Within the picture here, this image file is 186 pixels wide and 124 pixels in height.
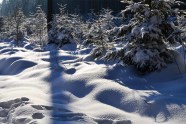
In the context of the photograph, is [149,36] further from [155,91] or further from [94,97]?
[94,97]

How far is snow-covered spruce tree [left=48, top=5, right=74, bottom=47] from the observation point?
55.6ft

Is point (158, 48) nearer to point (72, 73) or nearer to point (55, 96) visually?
point (72, 73)

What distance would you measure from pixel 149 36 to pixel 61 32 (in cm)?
1068

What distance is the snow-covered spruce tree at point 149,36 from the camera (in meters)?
6.96

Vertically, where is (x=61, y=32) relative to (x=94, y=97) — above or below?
below

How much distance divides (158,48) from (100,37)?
3.47 meters

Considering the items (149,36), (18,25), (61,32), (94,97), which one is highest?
(149,36)

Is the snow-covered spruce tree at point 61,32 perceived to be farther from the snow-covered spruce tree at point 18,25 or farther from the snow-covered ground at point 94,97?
the snow-covered ground at point 94,97

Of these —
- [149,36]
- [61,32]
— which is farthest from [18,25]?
[149,36]

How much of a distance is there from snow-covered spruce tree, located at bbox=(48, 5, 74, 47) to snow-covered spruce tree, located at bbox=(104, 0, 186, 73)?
9.48 m

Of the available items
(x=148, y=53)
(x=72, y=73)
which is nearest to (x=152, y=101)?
(x=148, y=53)

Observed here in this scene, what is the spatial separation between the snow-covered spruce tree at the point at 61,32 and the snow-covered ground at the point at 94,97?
857 cm

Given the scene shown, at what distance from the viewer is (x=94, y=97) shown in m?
5.80

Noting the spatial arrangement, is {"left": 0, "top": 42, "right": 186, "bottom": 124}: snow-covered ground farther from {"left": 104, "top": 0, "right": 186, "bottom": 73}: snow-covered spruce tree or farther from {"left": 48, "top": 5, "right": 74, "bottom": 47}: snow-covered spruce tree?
{"left": 48, "top": 5, "right": 74, "bottom": 47}: snow-covered spruce tree
